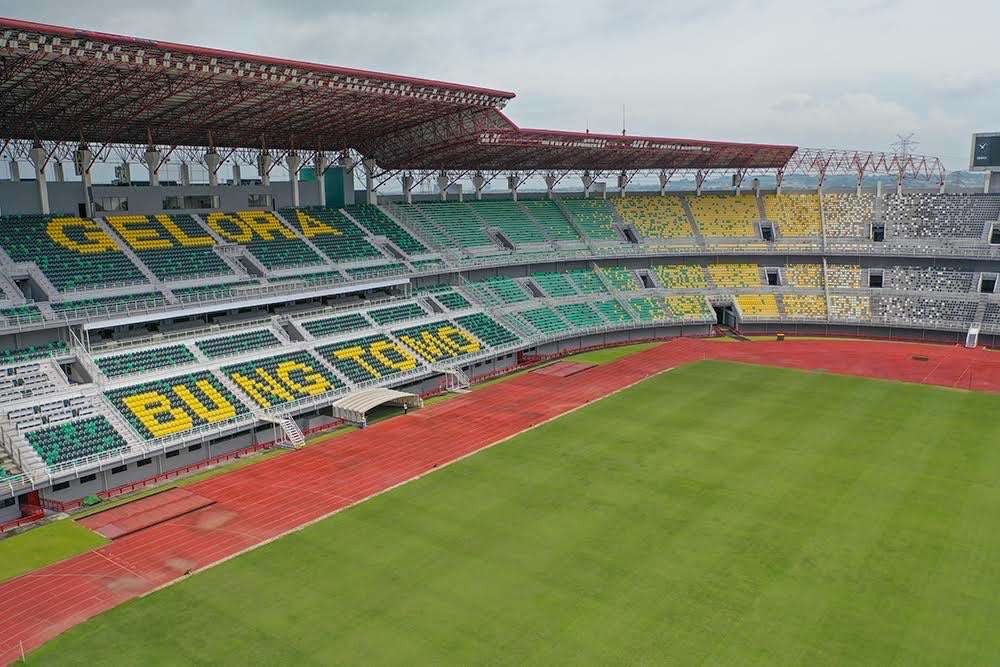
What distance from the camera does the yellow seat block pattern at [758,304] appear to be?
222 feet

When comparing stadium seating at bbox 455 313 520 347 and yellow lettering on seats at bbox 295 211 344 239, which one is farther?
yellow lettering on seats at bbox 295 211 344 239

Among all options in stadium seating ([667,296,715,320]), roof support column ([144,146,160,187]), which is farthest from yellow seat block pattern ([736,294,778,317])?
roof support column ([144,146,160,187])

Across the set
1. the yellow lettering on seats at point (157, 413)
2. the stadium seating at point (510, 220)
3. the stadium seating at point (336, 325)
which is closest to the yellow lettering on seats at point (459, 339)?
the stadium seating at point (336, 325)

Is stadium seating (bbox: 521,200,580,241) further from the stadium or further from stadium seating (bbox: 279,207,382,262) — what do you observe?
stadium seating (bbox: 279,207,382,262)

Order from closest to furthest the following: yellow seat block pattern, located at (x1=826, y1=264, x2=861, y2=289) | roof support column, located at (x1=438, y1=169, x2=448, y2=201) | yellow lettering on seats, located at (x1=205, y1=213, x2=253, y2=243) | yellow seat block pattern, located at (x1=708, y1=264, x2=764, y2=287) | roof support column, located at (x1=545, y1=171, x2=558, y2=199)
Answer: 1. yellow lettering on seats, located at (x1=205, y1=213, x2=253, y2=243)
2. yellow seat block pattern, located at (x1=826, y1=264, x2=861, y2=289)
3. roof support column, located at (x1=438, y1=169, x2=448, y2=201)
4. yellow seat block pattern, located at (x1=708, y1=264, x2=764, y2=287)
5. roof support column, located at (x1=545, y1=171, x2=558, y2=199)

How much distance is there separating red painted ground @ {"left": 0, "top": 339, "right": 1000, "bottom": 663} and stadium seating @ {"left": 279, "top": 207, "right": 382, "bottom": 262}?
57.6ft

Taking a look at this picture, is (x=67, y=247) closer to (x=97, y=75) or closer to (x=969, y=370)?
(x=97, y=75)

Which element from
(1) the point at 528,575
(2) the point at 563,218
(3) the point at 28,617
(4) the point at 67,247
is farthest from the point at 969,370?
(4) the point at 67,247

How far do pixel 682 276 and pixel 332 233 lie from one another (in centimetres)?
3567

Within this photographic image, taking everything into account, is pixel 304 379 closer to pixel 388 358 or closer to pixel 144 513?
pixel 388 358

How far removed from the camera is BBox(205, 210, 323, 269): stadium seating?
5256cm

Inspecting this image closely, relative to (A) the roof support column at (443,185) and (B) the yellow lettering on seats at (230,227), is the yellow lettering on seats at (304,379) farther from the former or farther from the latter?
(A) the roof support column at (443,185)

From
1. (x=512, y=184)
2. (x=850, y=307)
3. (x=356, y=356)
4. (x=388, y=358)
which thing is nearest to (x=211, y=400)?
(x=356, y=356)

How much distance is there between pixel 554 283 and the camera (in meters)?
67.9
